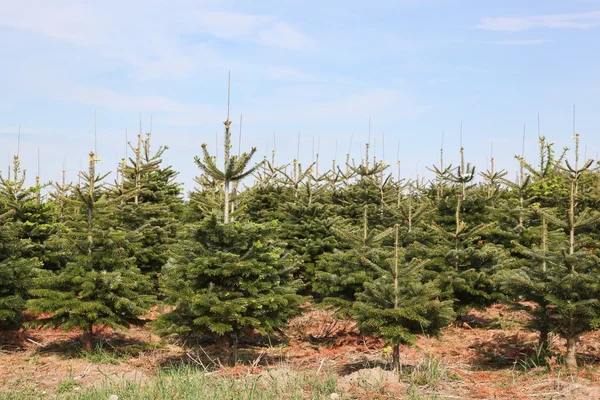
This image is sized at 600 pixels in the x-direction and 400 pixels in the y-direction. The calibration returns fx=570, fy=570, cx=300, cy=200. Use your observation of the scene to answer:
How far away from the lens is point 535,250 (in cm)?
1095

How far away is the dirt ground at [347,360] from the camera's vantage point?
9508 millimetres

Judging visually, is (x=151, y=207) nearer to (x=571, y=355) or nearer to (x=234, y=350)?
(x=234, y=350)

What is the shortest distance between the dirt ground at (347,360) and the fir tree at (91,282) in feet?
2.79

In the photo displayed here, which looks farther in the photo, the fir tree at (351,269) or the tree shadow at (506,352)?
the fir tree at (351,269)

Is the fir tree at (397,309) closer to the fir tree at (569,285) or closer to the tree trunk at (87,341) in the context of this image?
the fir tree at (569,285)

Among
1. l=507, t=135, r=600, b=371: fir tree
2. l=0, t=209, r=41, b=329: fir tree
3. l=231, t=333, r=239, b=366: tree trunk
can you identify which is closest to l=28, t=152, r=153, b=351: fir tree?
l=0, t=209, r=41, b=329: fir tree

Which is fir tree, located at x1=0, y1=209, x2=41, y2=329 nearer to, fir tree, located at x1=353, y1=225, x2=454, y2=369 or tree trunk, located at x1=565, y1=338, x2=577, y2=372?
fir tree, located at x1=353, y1=225, x2=454, y2=369

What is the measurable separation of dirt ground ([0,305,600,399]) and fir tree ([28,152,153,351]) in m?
0.85

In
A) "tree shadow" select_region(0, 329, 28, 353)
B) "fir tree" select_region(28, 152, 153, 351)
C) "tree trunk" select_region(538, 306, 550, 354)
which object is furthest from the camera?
"tree shadow" select_region(0, 329, 28, 353)

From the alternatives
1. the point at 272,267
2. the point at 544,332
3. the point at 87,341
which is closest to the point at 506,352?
the point at 544,332

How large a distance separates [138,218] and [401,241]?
25.4 feet

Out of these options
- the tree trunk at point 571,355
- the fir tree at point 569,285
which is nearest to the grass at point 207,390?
the fir tree at point 569,285

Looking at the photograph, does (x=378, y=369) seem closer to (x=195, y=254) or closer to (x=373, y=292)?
(x=373, y=292)

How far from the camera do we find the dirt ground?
9508mm
